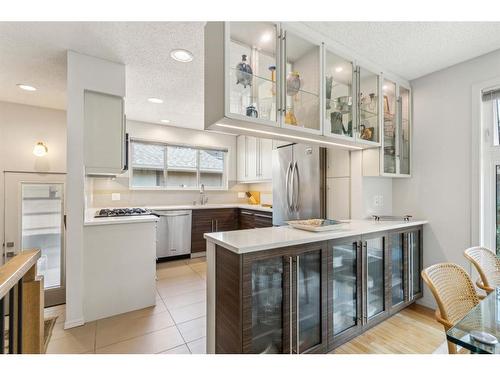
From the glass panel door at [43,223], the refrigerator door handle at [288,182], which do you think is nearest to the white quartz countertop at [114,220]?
the glass panel door at [43,223]

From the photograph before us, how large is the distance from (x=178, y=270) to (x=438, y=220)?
351 cm

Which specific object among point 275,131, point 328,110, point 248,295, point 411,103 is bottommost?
point 248,295

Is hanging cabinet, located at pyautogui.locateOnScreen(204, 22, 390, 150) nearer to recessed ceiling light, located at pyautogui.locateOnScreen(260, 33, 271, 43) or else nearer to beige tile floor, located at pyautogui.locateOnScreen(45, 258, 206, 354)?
recessed ceiling light, located at pyautogui.locateOnScreen(260, 33, 271, 43)

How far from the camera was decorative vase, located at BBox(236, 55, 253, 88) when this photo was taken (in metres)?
1.61

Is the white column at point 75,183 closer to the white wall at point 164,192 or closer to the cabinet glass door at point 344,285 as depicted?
the white wall at point 164,192

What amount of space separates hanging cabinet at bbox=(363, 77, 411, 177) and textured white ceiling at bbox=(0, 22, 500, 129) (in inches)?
8.2

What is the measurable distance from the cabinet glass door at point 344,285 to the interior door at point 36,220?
11.1ft

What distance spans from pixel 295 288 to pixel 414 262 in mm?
1833

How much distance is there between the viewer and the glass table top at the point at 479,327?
2.68 feet

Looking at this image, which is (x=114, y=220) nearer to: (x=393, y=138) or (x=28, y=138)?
(x=28, y=138)
